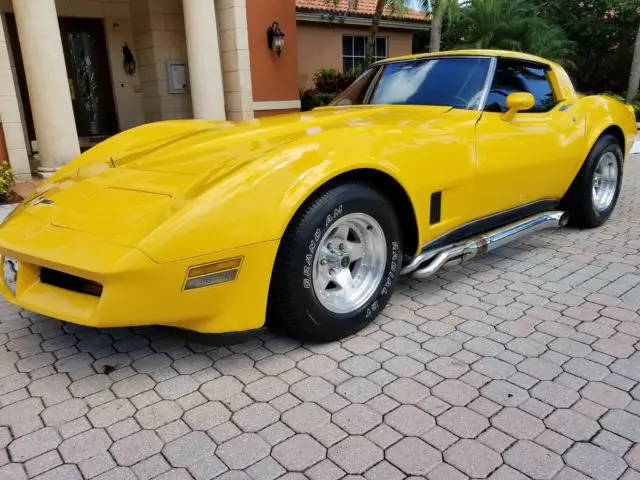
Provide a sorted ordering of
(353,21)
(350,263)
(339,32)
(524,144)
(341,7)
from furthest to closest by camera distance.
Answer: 1. (339,32)
2. (353,21)
3. (341,7)
4. (524,144)
5. (350,263)

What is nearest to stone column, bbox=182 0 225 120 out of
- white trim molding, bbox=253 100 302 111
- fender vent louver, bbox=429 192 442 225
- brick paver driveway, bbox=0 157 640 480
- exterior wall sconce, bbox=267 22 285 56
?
white trim molding, bbox=253 100 302 111

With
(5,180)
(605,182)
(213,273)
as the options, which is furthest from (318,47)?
(213,273)

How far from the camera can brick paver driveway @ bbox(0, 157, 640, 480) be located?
1.96 metres

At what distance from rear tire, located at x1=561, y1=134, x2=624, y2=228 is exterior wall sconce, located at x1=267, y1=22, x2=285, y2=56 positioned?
22.8 ft

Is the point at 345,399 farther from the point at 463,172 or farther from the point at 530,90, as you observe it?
the point at 530,90

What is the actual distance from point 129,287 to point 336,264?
1112 millimetres

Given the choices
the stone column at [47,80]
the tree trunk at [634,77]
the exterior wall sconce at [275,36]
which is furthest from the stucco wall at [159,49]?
the tree trunk at [634,77]

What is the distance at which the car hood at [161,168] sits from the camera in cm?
238

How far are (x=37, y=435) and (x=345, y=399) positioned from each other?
1.28 meters

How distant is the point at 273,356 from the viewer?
2.74 m

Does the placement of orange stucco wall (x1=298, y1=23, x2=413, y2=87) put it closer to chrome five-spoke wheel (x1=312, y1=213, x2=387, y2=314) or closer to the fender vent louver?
the fender vent louver

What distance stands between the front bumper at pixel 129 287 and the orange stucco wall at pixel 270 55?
820 centimetres

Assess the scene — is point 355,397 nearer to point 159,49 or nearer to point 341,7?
point 159,49

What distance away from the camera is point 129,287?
85.4 inches
